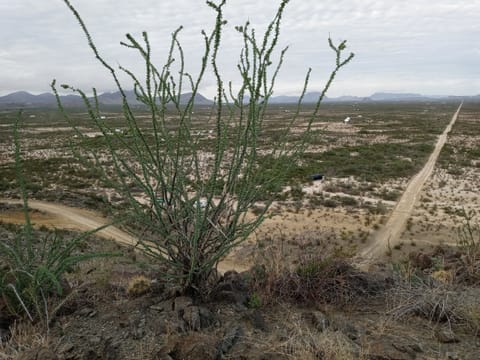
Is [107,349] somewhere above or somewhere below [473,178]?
above

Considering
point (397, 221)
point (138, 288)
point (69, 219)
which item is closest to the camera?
point (138, 288)

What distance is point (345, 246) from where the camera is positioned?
1020 centimetres

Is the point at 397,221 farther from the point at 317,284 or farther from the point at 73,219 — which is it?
the point at 73,219

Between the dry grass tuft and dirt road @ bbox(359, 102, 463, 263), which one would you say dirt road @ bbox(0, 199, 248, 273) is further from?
the dry grass tuft

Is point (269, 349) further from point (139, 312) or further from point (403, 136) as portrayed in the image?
point (403, 136)

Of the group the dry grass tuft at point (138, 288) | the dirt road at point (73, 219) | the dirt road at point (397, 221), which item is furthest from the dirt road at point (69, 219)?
the dry grass tuft at point (138, 288)

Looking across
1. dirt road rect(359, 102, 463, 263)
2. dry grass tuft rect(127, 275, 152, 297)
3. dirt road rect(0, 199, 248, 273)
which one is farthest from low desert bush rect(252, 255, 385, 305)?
dirt road rect(0, 199, 248, 273)

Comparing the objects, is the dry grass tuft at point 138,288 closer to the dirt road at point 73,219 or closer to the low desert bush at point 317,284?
the low desert bush at point 317,284

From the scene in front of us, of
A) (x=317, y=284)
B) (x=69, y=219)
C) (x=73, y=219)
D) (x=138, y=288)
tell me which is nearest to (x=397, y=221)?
(x=317, y=284)

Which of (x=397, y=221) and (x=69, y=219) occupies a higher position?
(x=69, y=219)

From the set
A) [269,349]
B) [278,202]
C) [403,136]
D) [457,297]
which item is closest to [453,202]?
[278,202]

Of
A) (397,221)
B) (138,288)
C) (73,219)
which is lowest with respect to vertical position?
(397,221)

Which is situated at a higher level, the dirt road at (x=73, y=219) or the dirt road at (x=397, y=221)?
the dirt road at (x=73, y=219)

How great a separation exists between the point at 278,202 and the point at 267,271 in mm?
10757
